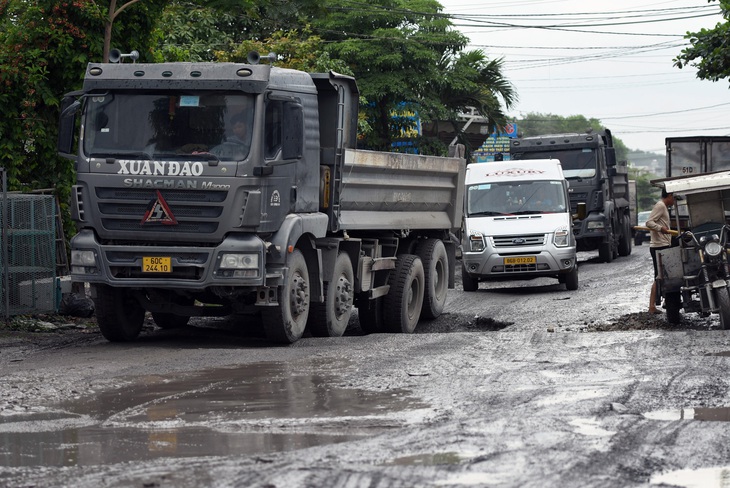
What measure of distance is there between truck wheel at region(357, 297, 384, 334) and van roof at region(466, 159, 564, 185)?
23.9 ft

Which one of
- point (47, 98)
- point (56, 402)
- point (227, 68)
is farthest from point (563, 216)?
point (56, 402)

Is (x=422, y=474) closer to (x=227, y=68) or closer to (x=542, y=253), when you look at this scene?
(x=227, y=68)

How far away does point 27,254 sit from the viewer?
593 inches

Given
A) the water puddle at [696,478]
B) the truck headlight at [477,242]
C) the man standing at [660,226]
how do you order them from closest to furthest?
the water puddle at [696,478] < the man standing at [660,226] < the truck headlight at [477,242]

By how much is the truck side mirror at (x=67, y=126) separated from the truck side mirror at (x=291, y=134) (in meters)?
2.18

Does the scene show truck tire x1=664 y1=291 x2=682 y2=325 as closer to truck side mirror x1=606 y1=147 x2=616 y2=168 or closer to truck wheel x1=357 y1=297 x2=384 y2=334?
truck wheel x1=357 y1=297 x2=384 y2=334

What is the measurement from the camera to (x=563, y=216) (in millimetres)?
21812

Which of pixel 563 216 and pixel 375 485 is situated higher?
pixel 563 216

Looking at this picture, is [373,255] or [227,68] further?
[373,255]

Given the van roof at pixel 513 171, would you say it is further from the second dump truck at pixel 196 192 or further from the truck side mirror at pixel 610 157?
the second dump truck at pixel 196 192

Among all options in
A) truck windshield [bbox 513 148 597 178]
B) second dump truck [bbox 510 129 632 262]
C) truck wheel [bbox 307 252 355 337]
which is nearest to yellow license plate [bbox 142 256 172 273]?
truck wheel [bbox 307 252 355 337]

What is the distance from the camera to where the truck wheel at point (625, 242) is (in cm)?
3244

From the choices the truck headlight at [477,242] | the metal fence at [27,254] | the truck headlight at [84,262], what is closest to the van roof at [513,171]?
the truck headlight at [477,242]

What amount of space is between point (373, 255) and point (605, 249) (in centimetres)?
1587
